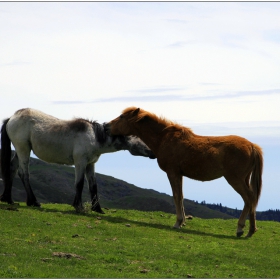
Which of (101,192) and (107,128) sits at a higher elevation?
(107,128)

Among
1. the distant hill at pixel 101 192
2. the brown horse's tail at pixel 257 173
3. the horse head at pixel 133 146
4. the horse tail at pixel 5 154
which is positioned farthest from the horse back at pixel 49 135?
the distant hill at pixel 101 192

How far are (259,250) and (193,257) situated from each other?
2.94 metres

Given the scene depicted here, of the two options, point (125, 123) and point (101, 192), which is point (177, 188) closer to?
point (125, 123)

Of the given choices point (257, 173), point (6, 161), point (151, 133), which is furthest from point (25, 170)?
point (257, 173)

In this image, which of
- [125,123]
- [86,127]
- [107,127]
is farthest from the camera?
[107,127]

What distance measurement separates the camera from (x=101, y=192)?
12400cm

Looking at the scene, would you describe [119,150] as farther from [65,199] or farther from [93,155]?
[65,199]

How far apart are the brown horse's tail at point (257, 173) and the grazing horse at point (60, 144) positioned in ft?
12.3

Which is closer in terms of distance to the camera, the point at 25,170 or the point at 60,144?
the point at 60,144

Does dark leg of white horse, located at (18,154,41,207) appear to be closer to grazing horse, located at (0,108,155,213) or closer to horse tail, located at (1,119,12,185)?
grazing horse, located at (0,108,155,213)

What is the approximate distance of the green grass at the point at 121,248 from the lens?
521 inches

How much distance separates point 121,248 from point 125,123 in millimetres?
5912

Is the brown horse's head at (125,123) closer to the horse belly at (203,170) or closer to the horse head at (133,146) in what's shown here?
the horse head at (133,146)

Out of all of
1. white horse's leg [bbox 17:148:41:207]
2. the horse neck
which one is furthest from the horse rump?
the horse neck
